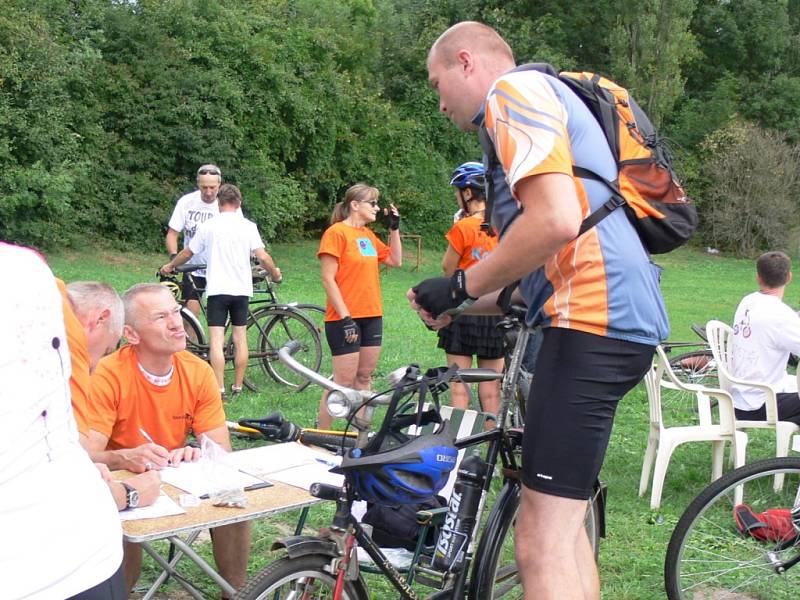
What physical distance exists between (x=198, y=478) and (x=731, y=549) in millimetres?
2109

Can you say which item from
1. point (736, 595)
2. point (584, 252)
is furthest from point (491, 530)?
point (736, 595)

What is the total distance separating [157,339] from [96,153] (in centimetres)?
1713

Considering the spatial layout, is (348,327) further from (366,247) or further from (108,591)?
(108,591)

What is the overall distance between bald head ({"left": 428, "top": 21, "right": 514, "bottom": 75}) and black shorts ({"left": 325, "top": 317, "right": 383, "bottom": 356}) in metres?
3.70

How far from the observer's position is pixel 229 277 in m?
7.52

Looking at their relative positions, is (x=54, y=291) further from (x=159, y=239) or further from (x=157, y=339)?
(x=159, y=239)

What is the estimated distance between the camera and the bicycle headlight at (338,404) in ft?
8.61

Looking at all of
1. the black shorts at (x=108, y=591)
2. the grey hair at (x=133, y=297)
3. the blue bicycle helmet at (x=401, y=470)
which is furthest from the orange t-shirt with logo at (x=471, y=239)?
the black shorts at (x=108, y=591)

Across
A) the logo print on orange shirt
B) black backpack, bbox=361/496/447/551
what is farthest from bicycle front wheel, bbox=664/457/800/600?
the logo print on orange shirt

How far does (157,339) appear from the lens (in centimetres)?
343

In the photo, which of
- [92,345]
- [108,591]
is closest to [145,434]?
[92,345]

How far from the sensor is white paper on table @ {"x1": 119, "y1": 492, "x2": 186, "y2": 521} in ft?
8.58

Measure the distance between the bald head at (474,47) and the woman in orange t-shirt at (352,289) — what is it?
3.65m

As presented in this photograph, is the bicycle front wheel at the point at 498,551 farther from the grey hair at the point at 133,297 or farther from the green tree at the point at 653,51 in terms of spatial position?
the green tree at the point at 653,51
